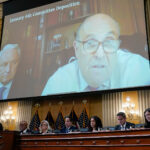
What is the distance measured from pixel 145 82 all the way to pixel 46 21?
4.12 metres

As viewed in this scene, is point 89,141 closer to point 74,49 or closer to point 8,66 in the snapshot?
point 74,49

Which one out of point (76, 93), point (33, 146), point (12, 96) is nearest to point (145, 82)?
point (76, 93)

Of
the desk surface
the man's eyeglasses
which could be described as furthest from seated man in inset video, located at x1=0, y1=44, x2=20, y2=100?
the desk surface

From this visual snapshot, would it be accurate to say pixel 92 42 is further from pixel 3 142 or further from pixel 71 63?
pixel 3 142

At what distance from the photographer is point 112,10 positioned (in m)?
7.61

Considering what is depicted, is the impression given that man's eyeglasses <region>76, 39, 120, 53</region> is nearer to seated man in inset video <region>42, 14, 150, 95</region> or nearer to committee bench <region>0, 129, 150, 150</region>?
seated man in inset video <region>42, 14, 150, 95</region>

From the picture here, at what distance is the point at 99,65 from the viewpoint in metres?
7.23

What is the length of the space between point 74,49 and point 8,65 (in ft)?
8.41

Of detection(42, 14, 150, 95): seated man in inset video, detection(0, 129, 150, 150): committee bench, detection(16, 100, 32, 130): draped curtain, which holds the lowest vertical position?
detection(0, 129, 150, 150): committee bench

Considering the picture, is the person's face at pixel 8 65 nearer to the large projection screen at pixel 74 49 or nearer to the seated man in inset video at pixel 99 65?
the large projection screen at pixel 74 49

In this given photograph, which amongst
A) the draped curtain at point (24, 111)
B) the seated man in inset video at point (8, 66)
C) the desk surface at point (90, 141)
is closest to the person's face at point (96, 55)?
the seated man in inset video at point (8, 66)

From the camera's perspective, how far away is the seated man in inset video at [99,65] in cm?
679

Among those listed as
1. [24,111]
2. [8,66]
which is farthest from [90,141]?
[24,111]

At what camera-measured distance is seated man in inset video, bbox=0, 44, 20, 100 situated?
852 cm
